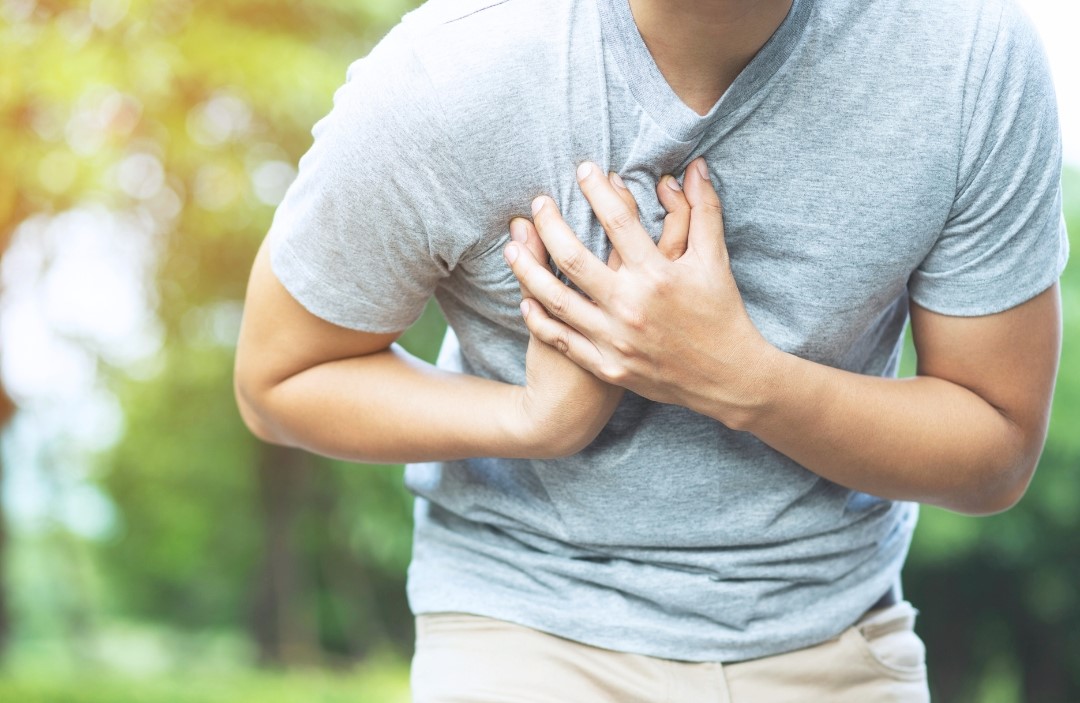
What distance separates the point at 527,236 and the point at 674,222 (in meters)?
0.13

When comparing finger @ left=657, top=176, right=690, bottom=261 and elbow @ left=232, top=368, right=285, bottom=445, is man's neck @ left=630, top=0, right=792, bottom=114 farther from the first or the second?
elbow @ left=232, top=368, right=285, bottom=445

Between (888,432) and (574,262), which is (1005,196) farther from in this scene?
(574,262)

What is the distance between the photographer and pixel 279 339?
45.1 inches

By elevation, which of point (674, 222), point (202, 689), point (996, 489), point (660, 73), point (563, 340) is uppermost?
point (660, 73)

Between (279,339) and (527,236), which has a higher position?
(527,236)

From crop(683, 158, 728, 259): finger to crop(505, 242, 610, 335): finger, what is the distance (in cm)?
11

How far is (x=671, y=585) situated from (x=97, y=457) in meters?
10.5

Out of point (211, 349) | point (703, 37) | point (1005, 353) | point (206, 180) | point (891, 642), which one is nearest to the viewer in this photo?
point (703, 37)

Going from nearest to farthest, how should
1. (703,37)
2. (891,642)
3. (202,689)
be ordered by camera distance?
(703,37), (891,642), (202,689)

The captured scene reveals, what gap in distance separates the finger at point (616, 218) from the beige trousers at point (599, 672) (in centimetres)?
42

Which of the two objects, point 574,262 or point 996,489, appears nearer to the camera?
point 574,262

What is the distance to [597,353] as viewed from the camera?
3.30 ft

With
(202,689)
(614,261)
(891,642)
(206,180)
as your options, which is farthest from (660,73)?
(202,689)

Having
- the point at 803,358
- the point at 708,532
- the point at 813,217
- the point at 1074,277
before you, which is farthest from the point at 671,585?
the point at 1074,277
